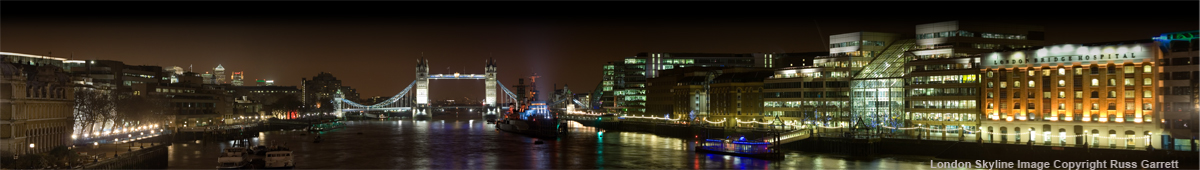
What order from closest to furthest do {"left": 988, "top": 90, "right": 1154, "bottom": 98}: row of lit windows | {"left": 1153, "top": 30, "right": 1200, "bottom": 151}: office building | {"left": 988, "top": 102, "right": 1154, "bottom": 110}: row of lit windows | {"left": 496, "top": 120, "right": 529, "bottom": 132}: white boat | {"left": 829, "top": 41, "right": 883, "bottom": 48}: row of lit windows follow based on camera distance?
{"left": 1153, "top": 30, "right": 1200, "bottom": 151}: office building < {"left": 988, "top": 102, "right": 1154, "bottom": 110}: row of lit windows < {"left": 988, "top": 90, "right": 1154, "bottom": 98}: row of lit windows < {"left": 829, "top": 41, "right": 883, "bottom": 48}: row of lit windows < {"left": 496, "top": 120, "right": 529, "bottom": 132}: white boat

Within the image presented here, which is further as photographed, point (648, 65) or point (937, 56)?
point (648, 65)

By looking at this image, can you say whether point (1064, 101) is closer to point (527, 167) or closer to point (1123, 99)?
point (1123, 99)

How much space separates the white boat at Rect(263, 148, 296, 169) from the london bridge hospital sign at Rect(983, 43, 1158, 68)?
43516 millimetres

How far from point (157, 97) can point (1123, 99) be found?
85252 millimetres

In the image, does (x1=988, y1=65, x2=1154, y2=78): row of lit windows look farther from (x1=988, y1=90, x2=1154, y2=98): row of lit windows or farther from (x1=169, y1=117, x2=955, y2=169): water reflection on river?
(x1=169, y1=117, x2=955, y2=169): water reflection on river

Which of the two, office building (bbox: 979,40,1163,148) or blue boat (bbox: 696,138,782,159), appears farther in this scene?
blue boat (bbox: 696,138,782,159)

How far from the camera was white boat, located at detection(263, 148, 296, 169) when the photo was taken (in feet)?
174

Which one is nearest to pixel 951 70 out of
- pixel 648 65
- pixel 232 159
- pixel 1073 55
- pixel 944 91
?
pixel 944 91

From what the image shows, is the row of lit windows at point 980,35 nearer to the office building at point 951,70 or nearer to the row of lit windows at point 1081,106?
the office building at point 951,70

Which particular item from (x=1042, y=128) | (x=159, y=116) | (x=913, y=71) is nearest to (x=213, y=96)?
(x=159, y=116)

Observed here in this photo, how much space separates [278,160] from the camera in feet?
176

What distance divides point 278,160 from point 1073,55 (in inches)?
1775

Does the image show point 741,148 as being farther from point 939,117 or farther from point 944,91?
point 944,91

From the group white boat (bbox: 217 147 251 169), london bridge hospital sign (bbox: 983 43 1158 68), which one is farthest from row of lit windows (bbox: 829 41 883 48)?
white boat (bbox: 217 147 251 169)
